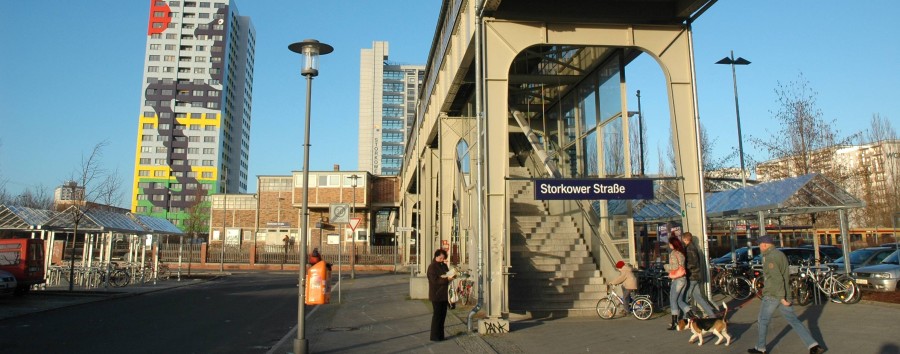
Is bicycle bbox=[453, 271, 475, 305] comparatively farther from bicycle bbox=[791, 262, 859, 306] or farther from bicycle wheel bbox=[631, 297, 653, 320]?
bicycle bbox=[791, 262, 859, 306]

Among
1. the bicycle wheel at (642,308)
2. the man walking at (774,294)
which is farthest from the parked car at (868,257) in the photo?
the man walking at (774,294)

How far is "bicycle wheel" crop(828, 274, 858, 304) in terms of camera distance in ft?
45.7

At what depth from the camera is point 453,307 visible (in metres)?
15.2

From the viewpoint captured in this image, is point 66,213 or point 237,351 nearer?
point 237,351

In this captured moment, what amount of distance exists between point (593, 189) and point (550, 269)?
Answer: 4.00 metres

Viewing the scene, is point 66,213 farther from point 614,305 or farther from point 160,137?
point 160,137

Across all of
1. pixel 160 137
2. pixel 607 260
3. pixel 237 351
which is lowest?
pixel 237 351

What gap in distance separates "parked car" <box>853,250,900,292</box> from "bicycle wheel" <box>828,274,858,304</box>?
1.21 meters

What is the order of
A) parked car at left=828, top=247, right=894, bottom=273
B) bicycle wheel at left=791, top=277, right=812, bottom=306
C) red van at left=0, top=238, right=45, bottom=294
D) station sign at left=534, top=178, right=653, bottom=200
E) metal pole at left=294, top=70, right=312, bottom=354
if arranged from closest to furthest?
metal pole at left=294, top=70, right=312, bottom=354, station sign at left=534, top=178, right=653, bottom=200, bicycle wheel at left=791, top=277, right=812, bottom=306, red van at left=0, top=238, right=45, bottom=294, parked car at left=828, top=247, right=894, bottom=273

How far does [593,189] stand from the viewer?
11.4 meters

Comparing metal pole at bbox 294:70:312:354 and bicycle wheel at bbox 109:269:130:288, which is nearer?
metal pole at bbox 294:70:312:354

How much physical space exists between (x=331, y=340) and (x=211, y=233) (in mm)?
48099

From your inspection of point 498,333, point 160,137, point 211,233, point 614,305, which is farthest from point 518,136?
point 160,137

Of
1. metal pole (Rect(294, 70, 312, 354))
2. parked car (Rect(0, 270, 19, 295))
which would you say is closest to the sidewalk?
parked car (Rect(0, 270, 19, 295))
